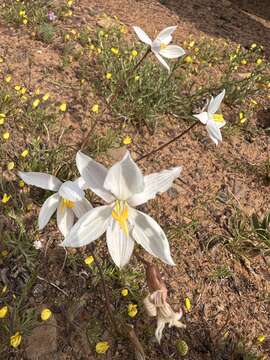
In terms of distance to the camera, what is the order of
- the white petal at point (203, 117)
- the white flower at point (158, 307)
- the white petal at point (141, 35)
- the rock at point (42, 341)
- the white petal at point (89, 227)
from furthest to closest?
the white petal at point (141, 35)
the white petal at point (203, 117)
the rock at point (42, 341)
the white flower at point (158, 307)
the white petal at point (89, 227)

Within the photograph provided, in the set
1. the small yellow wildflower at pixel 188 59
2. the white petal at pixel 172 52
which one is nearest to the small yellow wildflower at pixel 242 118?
the small yellow wildflower at pixel 188 59

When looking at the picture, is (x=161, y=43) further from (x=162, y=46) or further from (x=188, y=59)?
(x=188, y=59)

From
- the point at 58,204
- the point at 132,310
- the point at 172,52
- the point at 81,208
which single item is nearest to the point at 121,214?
the point at 81,208

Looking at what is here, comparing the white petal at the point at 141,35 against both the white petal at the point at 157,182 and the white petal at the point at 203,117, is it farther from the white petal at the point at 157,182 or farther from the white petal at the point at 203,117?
the white petal at the point at 157,182

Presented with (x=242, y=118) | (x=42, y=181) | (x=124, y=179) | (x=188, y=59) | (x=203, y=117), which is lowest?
(x=242, y=118)

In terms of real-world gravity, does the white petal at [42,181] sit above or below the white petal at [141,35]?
below

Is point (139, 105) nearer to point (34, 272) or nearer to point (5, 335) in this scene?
point (34, 272)

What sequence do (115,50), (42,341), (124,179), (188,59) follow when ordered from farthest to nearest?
(188,59)
(115,50)
(42,341)
(124,179)
